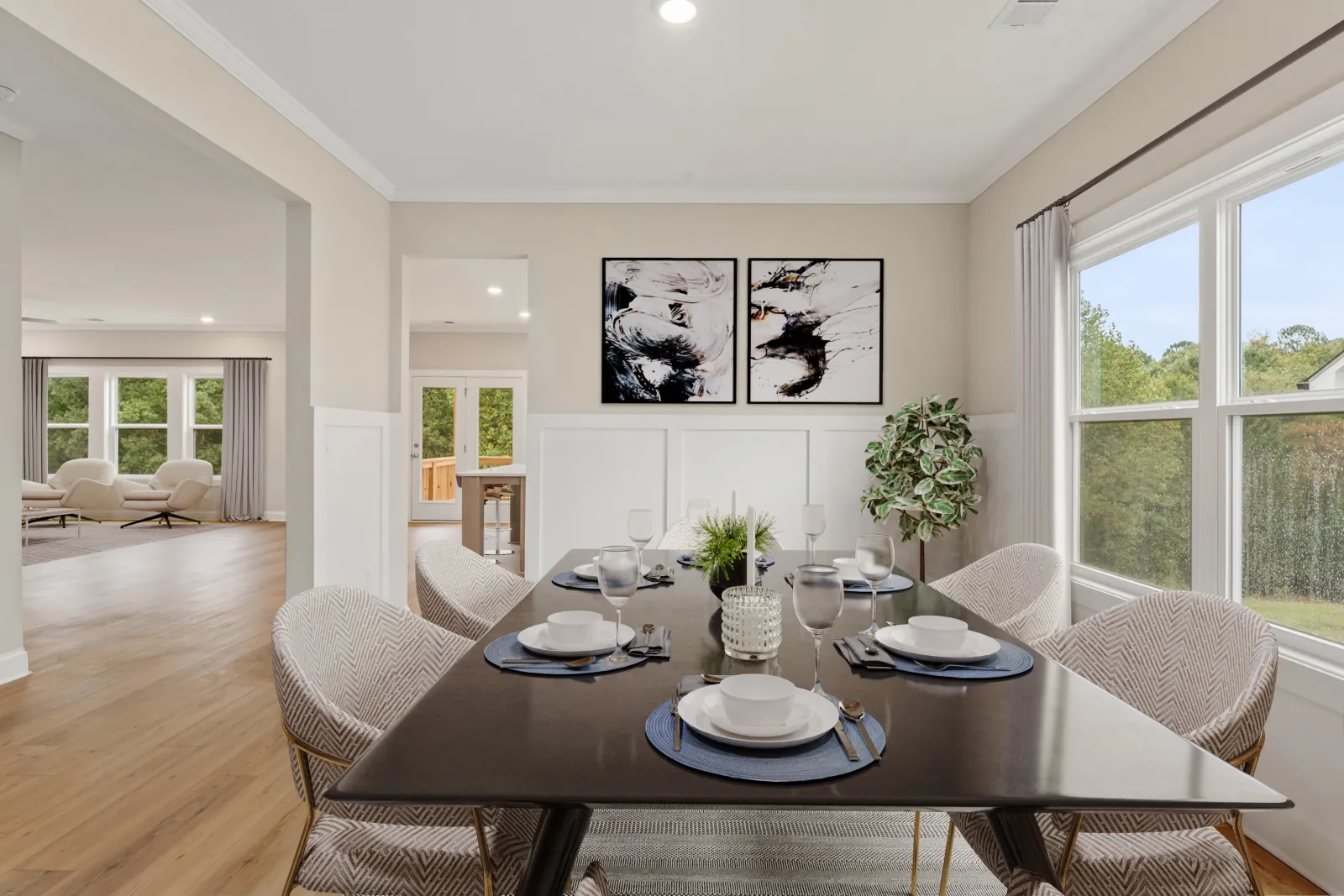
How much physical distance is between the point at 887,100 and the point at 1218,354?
64.2 inches

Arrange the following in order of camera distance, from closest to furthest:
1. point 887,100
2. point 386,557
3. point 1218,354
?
point 1218,354 → point 887,100 → point 386,557

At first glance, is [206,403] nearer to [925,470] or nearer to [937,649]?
[925,470]

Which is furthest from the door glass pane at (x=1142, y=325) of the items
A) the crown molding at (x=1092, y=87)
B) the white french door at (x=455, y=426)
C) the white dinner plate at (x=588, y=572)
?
the white french door at (x=455, y=426)

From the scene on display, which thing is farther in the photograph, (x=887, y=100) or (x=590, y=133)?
(x=590, y=133)

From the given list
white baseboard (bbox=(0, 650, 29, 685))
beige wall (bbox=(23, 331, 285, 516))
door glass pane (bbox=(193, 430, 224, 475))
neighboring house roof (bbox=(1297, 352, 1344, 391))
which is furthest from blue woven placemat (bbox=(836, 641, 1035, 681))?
door glass pane (bbox=(193, 430, 224, 475))

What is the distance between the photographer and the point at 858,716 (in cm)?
108

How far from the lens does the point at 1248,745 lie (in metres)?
1.22

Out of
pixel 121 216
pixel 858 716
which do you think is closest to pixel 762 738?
pixel 858 716

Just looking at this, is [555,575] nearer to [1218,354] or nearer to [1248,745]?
[1248,745]

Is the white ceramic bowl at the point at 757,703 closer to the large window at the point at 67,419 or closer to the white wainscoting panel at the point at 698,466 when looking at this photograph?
the white wainscoting panel at the point at 698,466

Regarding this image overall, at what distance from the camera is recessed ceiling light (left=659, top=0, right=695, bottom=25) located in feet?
7.99

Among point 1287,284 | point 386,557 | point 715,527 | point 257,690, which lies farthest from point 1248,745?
point 386,557

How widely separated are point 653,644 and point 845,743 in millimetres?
531

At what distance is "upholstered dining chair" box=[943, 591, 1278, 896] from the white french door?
28.8 feet
